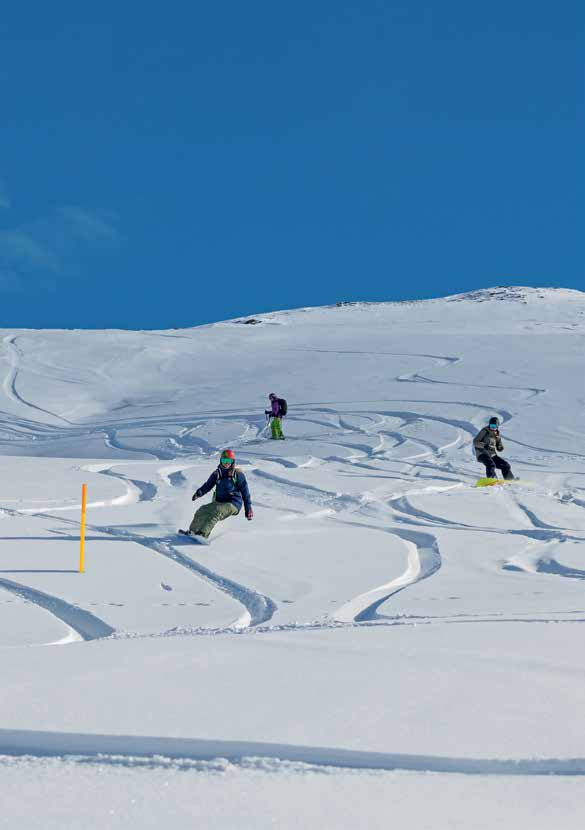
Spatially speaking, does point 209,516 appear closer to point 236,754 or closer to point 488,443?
point 236,754

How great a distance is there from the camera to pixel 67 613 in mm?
7516

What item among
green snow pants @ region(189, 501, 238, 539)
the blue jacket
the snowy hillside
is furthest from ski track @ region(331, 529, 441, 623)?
green snow pants @ region(189, 501, 238, 539)

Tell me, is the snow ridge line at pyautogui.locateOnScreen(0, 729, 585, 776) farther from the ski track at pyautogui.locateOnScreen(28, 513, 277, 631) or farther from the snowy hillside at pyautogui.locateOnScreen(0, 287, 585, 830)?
the ski track at pyautogui.locateOnScreen(28, 513, 277, 631)

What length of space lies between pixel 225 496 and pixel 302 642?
6284 millimetres

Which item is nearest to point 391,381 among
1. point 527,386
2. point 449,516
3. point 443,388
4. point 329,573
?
point 443,388

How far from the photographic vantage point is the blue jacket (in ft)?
38.1

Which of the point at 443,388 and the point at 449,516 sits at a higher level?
the point at 443,388

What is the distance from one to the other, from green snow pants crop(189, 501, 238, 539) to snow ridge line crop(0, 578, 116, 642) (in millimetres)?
2908

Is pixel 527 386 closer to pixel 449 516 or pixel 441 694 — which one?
pixel 449 516

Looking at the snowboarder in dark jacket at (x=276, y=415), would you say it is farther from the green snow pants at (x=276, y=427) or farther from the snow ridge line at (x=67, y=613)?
the snow ridge line at (x=67, y=613)

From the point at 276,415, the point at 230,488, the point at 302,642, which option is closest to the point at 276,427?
the point at 276,415

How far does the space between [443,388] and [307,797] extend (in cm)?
3058

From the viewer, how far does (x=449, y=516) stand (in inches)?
535

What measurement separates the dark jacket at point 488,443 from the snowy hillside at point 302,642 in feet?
2.44
